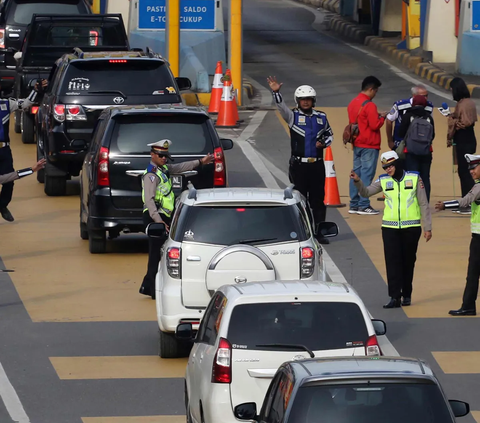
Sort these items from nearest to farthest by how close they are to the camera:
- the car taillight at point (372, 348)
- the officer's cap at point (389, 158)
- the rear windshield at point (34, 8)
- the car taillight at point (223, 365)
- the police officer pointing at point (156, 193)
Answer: the car taillight at point (223, 365)
the car taillight at point (372, 348)
the officer's cap at point (389, 158)
the police officer pointing at point (156, 193)
the rear windshield at point (34, 8)

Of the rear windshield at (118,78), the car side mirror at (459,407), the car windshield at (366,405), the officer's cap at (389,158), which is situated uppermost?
the rear windshield at (118,78)

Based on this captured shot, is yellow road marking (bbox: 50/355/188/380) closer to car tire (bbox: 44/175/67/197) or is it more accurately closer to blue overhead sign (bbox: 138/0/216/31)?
car tire (bbox: 44/175/67/197)

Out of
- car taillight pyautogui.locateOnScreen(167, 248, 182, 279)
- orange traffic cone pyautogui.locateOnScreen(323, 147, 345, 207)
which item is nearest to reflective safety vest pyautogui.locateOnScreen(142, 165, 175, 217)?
car taillight pyautogui.locateOnScreen(167, 248, 182, 279)

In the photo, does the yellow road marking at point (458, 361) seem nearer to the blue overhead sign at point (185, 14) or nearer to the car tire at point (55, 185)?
the car tire at point (55, 185)

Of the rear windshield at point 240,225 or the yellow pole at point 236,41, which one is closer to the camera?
the rear windshield at point 240,225

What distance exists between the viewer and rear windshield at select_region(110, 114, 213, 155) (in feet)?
51.5

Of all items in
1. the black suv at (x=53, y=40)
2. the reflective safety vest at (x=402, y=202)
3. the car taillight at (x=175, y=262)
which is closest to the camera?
the car taillight at (x=175, y=262)

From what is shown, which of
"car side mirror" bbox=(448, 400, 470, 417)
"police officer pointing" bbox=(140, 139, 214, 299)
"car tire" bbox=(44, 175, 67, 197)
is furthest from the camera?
Answer: "car tire" bbox=(44, 175, 67, 197)

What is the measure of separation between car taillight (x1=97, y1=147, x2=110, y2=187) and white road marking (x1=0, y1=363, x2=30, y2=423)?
473 centimetres

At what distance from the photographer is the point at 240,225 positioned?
11.4 m

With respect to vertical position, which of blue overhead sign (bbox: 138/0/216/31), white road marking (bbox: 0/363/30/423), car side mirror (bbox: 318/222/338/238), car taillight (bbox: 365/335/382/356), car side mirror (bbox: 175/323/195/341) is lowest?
white road marking (bbox: 0/363/30/423)

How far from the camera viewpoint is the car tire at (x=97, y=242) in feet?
52.7

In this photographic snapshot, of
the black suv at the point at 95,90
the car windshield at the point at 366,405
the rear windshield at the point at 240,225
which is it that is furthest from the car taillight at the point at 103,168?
the car windshield at the point at 366,405

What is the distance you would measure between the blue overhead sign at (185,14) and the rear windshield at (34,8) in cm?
211
